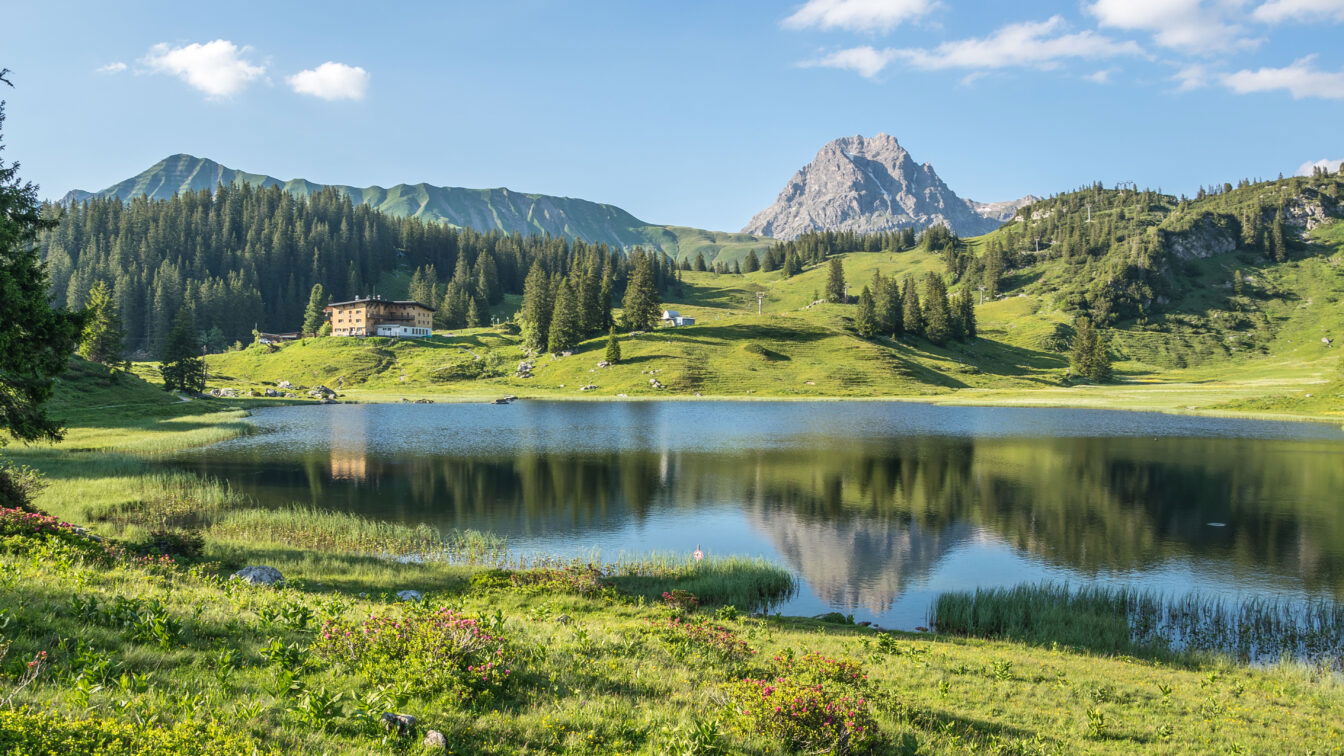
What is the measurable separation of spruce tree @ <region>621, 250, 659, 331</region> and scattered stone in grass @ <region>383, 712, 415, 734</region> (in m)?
170

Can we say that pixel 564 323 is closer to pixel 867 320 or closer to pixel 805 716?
pixel 867 320

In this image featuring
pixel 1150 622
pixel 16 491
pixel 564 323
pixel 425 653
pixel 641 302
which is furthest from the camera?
pixel 641 302

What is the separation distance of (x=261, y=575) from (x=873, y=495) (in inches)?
1558

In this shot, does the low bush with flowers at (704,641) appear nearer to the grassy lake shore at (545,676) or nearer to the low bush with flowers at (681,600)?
the grassy lake shore at (545,676)

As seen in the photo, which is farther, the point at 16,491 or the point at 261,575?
the point at 16,491

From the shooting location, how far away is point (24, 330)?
81.9 feet

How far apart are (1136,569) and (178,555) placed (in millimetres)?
41452

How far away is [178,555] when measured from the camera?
78.8 feet

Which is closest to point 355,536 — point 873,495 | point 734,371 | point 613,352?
point 873,495

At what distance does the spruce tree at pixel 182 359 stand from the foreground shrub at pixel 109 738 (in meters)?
128

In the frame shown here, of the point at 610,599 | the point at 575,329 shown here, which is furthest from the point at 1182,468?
the point at 575,329

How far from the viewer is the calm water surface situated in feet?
110

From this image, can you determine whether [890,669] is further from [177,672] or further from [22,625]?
[22,625]

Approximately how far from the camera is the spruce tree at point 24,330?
79.5ft
